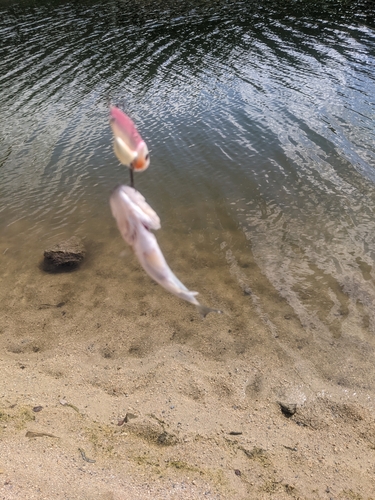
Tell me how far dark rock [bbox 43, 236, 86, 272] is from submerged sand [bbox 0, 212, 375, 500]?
0.21 metres

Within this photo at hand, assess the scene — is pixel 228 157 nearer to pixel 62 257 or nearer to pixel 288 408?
pixel 62 257

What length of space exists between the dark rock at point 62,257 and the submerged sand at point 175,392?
21cm

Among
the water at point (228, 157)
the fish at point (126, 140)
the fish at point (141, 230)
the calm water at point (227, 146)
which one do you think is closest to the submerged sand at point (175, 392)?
the water at point (228, 157)

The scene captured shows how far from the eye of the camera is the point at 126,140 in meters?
1.95

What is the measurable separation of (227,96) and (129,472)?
13745mm

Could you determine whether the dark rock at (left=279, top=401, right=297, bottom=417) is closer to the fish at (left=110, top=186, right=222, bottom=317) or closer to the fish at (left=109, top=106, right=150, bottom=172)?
the fish at (left=110, top=186, right=222, bottom=317)

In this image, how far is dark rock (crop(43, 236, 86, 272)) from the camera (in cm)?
855

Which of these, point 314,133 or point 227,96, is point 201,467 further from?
point 227,96

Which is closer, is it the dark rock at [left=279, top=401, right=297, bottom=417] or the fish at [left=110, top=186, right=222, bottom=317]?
the fish at [left=110, top=186, right=222, bottom=317]

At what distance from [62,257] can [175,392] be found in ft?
13.1

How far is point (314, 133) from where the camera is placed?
1280cm

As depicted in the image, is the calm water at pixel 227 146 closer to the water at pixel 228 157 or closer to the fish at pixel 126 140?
the water at pixel 228 157

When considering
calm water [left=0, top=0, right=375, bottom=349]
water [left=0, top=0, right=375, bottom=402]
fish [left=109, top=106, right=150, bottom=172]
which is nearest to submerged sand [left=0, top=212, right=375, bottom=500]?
water [left=0, top=0, right=375, bottom=402]

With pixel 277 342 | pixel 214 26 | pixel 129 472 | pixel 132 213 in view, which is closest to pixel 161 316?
pixel 277 342
